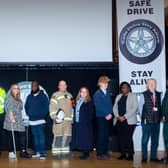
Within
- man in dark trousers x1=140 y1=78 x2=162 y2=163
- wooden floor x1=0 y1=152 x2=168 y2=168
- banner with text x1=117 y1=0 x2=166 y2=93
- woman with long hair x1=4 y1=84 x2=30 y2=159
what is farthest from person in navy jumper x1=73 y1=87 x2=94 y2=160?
banner with text x1=117 y1=0 x2=166 y2=93

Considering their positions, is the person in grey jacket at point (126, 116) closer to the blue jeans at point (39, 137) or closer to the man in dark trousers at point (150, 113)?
the man in dark trousers at point (150, 113)

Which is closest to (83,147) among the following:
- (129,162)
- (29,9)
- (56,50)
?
(129,162)

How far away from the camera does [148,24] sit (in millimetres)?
13266

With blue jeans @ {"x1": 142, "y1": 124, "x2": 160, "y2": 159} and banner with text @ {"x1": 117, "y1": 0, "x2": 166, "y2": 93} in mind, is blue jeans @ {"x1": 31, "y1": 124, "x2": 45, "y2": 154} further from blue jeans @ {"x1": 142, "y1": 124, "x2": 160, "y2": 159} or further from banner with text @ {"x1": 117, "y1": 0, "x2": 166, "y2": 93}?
banner with text @ {"x1": 117, "y1": 0, "x2": 166, "y2": 93}

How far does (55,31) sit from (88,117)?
2.71 m

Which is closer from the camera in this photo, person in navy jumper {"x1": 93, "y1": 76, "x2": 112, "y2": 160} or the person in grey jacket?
the person in grey jacket

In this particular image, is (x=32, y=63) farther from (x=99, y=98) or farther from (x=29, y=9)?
(x=99, y=98)

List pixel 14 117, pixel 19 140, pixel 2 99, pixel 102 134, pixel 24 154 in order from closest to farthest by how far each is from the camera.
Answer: pixel 102 134, pixel 14 117, pixel 24 154, pixel 19 140, pixel 2 99

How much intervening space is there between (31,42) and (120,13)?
7.30ft

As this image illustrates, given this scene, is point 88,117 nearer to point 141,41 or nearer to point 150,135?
point 150,135

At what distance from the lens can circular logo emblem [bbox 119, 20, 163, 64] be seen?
13172 mm

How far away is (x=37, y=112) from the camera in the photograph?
11844mm

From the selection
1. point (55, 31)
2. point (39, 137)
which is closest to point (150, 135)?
point (39, 137)

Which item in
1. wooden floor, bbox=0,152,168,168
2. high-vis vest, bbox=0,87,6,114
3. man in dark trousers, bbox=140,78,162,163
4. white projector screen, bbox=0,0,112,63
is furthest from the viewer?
white projector screen, bbox=0,0,112,63
